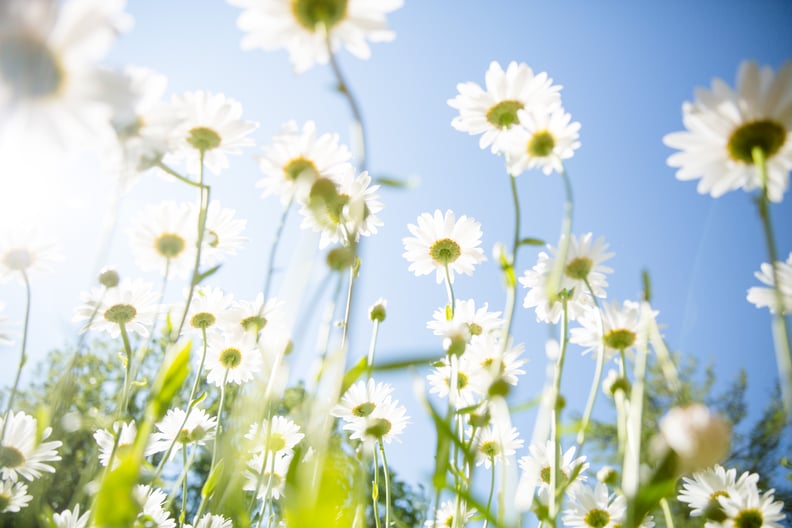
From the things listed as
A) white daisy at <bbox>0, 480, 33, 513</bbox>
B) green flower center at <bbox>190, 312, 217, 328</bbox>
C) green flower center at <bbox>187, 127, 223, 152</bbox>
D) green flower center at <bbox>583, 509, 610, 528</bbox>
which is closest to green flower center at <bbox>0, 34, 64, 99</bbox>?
green flower center at <bbox>187, 127, 223, 152</bbox>

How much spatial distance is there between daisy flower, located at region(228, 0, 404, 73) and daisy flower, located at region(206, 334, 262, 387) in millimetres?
1223

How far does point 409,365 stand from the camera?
83 centimetres

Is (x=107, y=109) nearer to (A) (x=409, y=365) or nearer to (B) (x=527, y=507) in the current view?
(A) (x=409, y=365)

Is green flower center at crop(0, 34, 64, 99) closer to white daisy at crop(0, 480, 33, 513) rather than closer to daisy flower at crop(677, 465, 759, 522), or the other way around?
white daisy at crop(0, 480, 33, 513)

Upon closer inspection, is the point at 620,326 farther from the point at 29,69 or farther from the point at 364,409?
the point at 29,69

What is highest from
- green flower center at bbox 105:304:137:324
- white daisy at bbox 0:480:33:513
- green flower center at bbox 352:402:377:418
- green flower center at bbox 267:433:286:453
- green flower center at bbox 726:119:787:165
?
green flower center at bbox 105:304:137:324

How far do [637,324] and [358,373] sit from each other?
3.29 feet

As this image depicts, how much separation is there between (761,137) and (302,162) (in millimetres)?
948

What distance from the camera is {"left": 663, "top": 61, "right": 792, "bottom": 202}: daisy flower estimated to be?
0.97 metres

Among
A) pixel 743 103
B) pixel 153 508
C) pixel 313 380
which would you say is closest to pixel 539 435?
pixel 313 380

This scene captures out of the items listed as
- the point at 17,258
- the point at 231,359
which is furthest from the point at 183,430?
the point at 17,258

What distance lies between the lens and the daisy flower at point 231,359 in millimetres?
2078

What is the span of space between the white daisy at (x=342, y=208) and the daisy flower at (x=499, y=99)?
379mm

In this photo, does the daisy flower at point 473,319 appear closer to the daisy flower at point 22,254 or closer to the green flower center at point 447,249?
the green flower center at point 447,249
